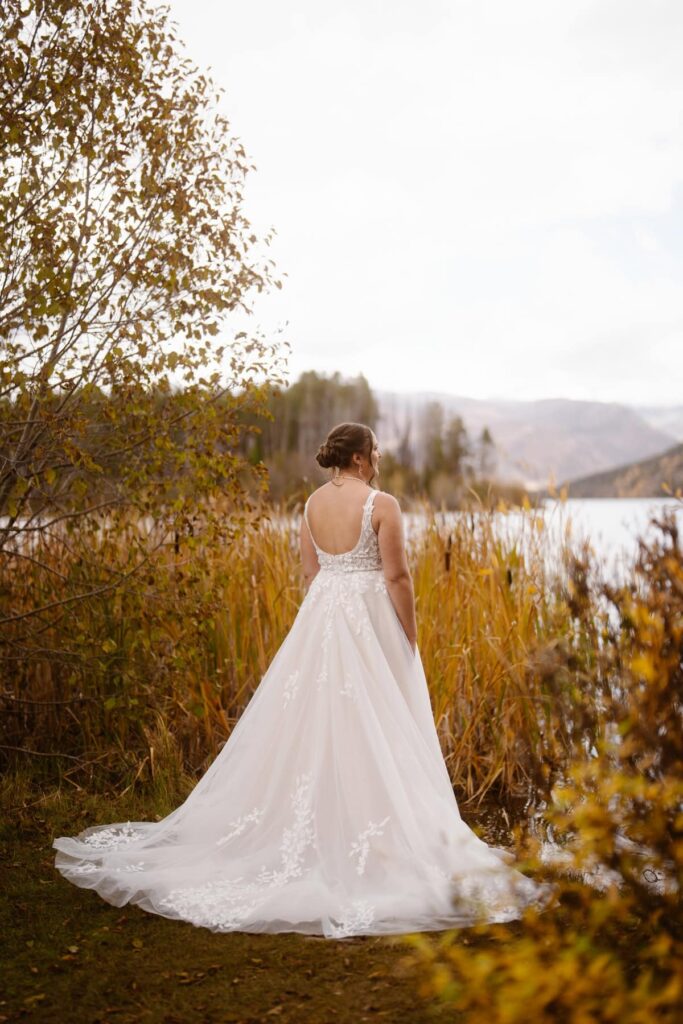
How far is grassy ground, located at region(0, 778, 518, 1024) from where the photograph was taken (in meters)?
3.08

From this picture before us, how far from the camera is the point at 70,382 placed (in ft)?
15.0

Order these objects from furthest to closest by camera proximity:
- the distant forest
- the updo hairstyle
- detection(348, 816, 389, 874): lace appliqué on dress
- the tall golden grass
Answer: the distant forest < the tall golden grass < the updo hairstyle < detection(348, 816, 389, 874): lace appliqué on dress

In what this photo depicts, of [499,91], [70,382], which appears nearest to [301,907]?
[70,382]

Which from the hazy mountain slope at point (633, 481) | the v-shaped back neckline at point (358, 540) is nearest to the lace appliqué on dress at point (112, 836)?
the v-shaped back neckline at point (358, 540)

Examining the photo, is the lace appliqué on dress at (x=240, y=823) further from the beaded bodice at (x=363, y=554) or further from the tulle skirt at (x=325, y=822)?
the beaded bodice at (x=363, y=554)

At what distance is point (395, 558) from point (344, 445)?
22.9 inches

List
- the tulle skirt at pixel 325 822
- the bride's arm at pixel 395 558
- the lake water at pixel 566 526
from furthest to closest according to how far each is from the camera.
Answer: the lake water at pixel 566 526
the bride's arm at pixel 395 558
the tulle skirt at pixel 325 822

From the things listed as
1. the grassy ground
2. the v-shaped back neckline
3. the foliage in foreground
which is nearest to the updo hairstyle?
the v-shaped back neckline

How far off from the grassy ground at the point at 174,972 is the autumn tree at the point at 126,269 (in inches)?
69.0

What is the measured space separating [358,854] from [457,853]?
16.5 inches

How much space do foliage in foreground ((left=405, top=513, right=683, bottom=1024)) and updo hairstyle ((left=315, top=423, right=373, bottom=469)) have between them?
5.92 ft

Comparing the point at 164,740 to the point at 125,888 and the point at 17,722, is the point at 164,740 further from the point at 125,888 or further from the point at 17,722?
the point at 125,888

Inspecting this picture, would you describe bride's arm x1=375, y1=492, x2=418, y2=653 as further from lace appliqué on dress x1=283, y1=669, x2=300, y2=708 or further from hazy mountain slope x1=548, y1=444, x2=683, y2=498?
hazy mountain slope x1=548, y1=444, x2=683, y2=498

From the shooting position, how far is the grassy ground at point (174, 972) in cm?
308
